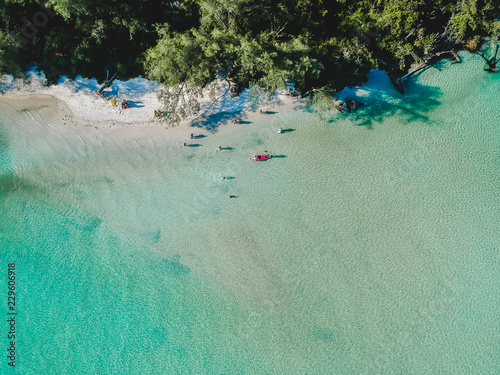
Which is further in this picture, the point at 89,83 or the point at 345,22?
the point at 89,83

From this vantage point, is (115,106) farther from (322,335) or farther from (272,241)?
(322,335)

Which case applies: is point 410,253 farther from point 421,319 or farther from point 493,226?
point 493,226

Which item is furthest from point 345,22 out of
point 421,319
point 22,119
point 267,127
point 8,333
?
point 8,333

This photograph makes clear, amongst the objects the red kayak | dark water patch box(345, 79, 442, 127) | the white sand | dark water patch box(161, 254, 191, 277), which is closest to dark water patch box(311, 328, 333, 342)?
dark water patch box(161, 254, 191, 277)

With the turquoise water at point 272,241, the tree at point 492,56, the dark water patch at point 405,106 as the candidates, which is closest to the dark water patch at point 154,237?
the turquoise water at point 272,241

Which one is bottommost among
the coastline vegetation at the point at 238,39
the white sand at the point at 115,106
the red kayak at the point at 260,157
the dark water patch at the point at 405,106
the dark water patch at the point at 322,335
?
the dark water patch at the point at 322,335

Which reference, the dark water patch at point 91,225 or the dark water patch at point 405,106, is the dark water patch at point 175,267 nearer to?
the dark water patch at point 91,225

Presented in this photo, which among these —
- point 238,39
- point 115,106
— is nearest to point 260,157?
point 238,39
